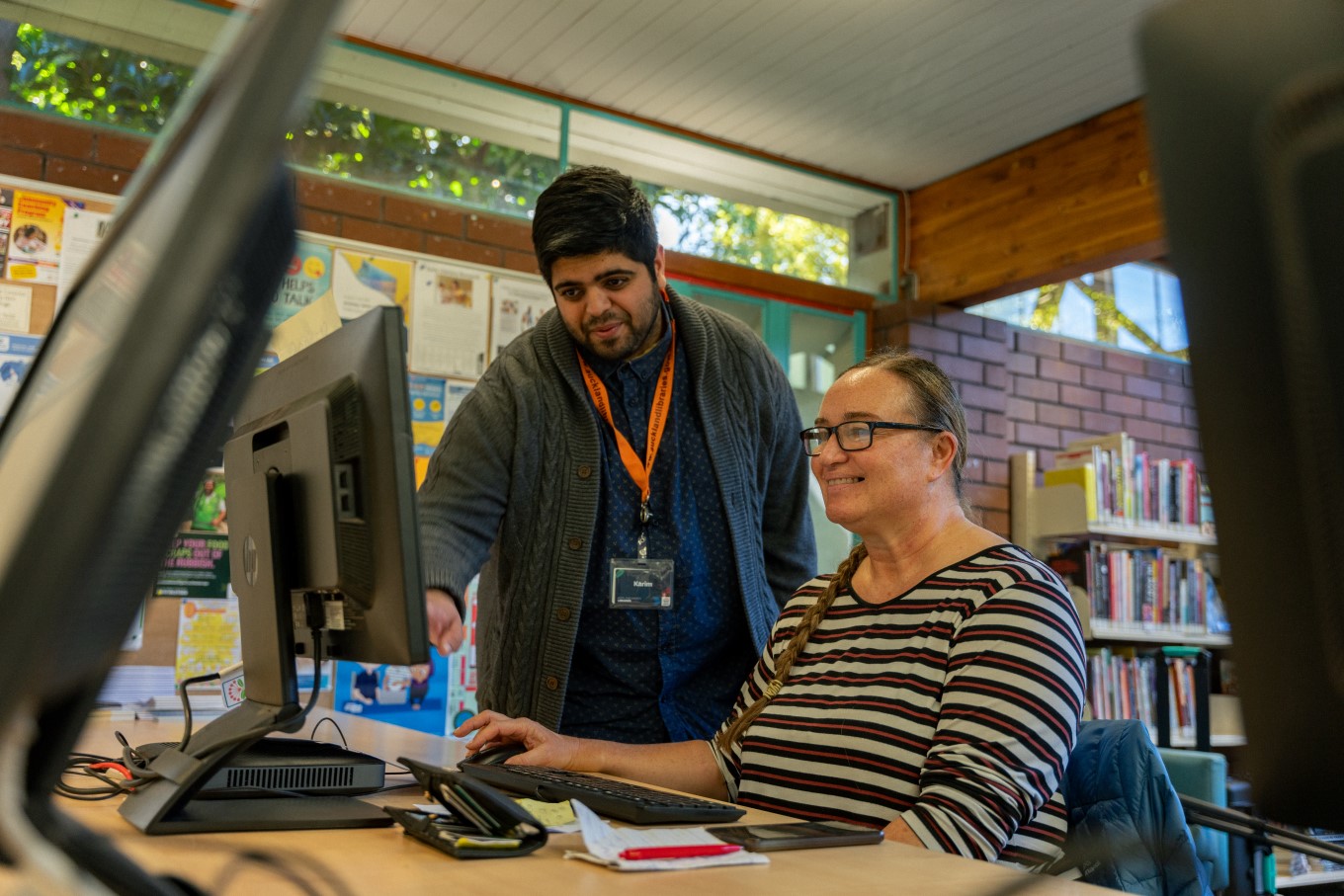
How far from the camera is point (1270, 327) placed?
39cm

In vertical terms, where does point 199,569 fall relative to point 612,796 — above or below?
above

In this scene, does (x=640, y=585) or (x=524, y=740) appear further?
(x=640, y=585)

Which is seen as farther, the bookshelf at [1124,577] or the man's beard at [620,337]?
the bookshelf at [1124,577]

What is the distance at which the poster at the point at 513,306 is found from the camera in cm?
378

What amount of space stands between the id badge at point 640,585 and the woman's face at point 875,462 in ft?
1.15

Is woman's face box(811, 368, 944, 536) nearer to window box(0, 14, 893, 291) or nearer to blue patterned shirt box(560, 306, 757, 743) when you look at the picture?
blue patterned shirt box(560, 306, 757, 743)

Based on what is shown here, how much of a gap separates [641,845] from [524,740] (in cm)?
59

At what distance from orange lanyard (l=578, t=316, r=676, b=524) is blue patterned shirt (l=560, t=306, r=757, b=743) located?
0.4 inches

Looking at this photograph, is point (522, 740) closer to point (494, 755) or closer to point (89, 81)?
point (494, 755)

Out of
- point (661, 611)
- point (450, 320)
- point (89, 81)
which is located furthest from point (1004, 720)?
point (89, 81)

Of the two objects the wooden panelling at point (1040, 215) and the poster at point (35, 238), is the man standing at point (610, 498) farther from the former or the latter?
the wooden panelling at point (1040, 215)

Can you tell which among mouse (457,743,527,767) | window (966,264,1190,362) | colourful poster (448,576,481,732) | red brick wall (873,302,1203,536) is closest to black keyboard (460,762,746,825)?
mouse (457,743,527,767)

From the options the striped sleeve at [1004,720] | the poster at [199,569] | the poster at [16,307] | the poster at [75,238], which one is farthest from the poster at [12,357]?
the striped sleeve at [1004,720]

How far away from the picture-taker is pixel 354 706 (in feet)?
11.1
